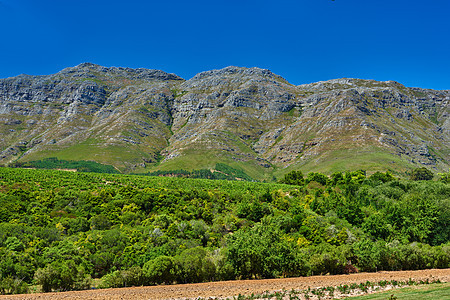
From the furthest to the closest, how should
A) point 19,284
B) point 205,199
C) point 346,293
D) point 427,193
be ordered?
point 427,193
point 205,199
point 19,284
point 346,293

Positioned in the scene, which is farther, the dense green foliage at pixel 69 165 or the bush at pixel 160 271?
the dense green foliage at pixel 69 165

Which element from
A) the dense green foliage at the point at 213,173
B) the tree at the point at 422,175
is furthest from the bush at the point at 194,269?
the tree at the point at 422,175

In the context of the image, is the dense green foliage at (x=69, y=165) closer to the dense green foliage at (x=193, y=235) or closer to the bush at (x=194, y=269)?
the dense green foliage at (x=193, y=235)

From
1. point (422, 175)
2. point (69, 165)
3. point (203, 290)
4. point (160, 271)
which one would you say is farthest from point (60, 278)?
point (69, 165)

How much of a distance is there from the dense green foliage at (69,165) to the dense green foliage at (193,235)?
93261 mm

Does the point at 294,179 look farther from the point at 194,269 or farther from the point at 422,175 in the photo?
the point at 194,269

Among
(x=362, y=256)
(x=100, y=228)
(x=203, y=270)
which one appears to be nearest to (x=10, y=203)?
(x=100, y=228)

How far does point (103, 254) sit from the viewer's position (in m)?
38.5

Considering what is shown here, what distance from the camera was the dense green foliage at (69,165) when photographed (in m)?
170

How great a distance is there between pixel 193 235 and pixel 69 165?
161 meters

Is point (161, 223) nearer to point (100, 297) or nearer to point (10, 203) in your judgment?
point (100, 297)

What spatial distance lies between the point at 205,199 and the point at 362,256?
3918 centimetres

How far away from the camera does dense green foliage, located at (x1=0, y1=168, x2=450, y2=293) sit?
33812mm

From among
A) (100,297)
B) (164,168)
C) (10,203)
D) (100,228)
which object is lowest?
(100,297)
